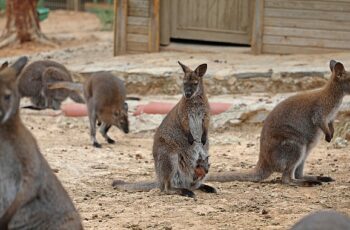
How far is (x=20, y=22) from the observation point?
18.8 m

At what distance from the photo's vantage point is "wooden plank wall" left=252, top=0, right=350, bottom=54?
15.1 m

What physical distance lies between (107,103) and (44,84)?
245 cm

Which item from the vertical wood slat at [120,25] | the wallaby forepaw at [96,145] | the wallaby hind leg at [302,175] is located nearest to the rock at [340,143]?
the wallaby hind leg at [302,175]

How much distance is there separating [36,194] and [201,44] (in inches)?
437

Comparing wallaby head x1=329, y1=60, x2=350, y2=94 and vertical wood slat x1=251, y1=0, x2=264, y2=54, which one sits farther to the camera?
vertical wood slat x1=251, y1=0, x2=264, y2=54

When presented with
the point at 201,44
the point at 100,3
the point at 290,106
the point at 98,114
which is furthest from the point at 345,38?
the point at 100,3

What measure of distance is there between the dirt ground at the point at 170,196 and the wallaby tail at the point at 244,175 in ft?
0.27

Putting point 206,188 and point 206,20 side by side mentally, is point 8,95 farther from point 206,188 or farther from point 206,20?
point 206,20

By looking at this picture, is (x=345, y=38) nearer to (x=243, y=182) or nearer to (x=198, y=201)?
(x=243, y=182)

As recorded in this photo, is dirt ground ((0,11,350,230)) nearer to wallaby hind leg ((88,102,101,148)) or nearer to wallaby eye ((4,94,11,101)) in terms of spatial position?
wallaby hind leg ((88,102,101,148))

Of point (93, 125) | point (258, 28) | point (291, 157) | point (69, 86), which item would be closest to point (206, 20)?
point (258, 28)

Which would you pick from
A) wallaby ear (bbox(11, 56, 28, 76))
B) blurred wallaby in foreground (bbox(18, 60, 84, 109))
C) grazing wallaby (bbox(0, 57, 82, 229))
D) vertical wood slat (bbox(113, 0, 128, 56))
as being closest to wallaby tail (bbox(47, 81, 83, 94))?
blurred wallaby in foreground (bbox(18, 60, 84, 109))

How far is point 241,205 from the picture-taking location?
814 centimetres

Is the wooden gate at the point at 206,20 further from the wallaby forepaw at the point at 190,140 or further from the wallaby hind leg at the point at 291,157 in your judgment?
the wallaby forepaw at the point at 190,140
